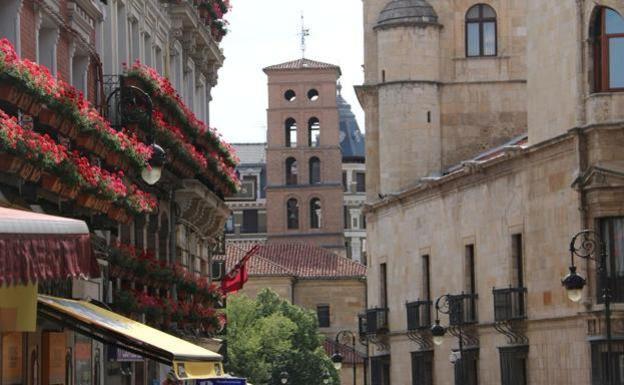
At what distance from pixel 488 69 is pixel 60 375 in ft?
161

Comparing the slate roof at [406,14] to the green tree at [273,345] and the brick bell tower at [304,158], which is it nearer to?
the green tree at [273,345]

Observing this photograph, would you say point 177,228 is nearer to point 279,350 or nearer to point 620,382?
point 620,382

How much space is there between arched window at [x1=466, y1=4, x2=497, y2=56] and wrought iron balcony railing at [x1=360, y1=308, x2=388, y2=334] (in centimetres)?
1005

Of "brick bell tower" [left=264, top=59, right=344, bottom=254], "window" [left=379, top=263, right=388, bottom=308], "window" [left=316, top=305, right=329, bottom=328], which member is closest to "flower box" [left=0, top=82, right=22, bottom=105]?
"window" [left=379, top=263, right=388, bottom=308]

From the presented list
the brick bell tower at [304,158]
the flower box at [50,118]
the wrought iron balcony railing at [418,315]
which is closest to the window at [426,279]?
the wrought iron balcony railing at [418,315]

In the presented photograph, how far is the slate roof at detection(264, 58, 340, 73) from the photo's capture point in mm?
172500

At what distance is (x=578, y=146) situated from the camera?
4725cm

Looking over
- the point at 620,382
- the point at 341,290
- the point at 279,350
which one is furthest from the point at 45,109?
the point at 341,290

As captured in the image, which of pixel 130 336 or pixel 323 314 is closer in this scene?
pixel 130 336

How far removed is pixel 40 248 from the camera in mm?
13305

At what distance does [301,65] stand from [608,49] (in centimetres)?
12664

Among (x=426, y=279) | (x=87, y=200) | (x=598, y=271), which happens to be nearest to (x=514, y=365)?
(x=598, y=271)

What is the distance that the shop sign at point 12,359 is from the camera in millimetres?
21094

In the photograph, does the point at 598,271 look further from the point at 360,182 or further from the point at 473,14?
the point at 360,182
